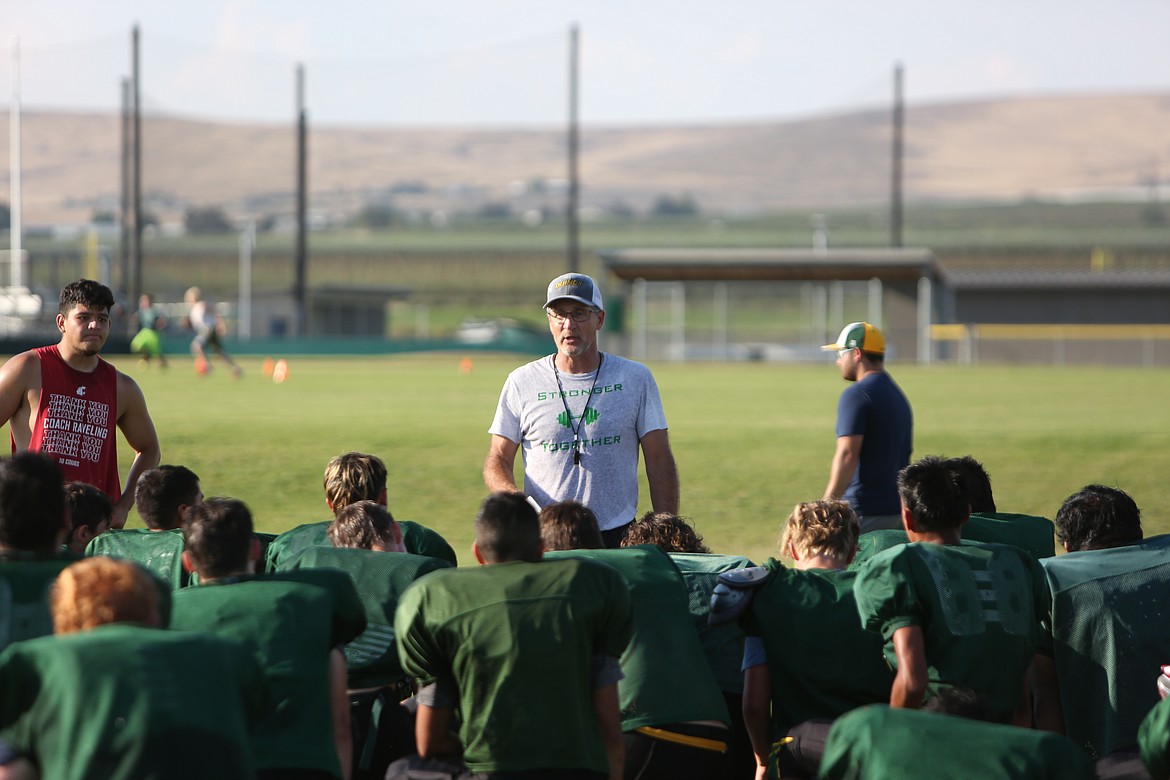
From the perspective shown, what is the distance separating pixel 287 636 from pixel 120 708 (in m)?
0.73

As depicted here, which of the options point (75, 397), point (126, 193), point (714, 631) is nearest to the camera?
point (714, 631)

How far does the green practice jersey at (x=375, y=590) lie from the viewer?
4.38m

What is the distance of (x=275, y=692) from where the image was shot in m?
3.68

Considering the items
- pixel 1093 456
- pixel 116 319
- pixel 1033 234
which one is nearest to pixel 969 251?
pixel 1033 234

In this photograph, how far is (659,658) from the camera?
168 inches

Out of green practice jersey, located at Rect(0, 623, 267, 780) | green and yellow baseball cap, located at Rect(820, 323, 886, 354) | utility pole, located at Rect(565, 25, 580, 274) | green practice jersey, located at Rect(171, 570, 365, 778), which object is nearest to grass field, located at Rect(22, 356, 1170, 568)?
green and yellow baseball cap, located at Rect(820, 323, 886, 354)

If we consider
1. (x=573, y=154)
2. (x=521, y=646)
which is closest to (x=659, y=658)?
(x=521, y=646)

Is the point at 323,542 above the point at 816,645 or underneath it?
above

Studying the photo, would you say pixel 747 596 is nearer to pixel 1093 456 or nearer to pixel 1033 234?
pixel 1093 456

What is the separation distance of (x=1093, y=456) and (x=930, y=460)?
39.6ft

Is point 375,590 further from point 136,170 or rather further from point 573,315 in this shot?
point 136,170

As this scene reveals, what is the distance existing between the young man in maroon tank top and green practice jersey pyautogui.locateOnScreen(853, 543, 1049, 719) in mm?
3665

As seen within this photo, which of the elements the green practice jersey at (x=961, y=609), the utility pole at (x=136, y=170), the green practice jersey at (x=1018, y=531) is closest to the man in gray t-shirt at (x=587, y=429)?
the green practice jersey at (x=1018, y=531)

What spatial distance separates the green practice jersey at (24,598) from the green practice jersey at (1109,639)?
3.03 meters
